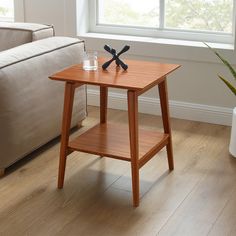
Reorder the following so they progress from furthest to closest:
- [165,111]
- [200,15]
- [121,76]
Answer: [200,15], [165,111], [121,76]

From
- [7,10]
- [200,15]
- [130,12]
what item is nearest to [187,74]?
[200,15]

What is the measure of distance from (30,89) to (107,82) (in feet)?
1.85

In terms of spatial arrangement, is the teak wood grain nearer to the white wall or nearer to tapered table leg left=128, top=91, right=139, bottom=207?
tapered table leg left=128, top=91, right=139, bottom=207

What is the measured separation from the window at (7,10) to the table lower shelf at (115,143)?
1713 mm

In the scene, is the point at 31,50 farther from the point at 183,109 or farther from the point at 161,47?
the point at 183,109

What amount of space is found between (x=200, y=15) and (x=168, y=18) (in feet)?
0.74

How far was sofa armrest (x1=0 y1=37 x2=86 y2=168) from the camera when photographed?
276cm

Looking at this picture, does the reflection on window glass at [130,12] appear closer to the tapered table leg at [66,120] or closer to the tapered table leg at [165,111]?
the tapered table leg at [165,111]

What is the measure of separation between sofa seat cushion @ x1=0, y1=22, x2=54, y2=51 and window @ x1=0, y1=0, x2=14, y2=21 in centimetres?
100

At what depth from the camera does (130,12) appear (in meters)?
3.84

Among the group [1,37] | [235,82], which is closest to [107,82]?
[1,37]

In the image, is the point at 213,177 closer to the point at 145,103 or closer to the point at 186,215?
the point at 186,215

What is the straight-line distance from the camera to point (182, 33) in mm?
3709

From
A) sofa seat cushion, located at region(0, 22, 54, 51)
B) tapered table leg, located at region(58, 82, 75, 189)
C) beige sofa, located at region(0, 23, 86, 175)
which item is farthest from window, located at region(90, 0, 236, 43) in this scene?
tapered table leg, located at region(58, 82, 75, 189)
